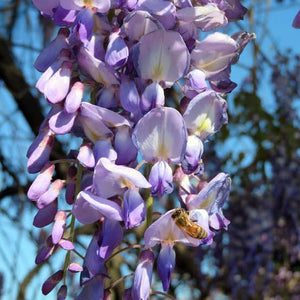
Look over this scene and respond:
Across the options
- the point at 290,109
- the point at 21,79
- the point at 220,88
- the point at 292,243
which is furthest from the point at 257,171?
the point at 220,88

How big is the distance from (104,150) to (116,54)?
0.41 ft

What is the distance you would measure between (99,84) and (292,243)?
2786 millimetres

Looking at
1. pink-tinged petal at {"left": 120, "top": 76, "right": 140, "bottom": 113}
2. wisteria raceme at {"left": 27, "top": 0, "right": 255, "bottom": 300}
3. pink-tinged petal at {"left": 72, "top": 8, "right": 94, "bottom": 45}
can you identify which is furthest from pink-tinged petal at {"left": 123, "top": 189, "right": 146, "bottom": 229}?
pink-tinged petal at {"left": 72, "top": 8, "right": 94, "bottom": 45}

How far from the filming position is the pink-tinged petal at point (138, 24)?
0.79 m

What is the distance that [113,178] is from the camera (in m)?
0.77

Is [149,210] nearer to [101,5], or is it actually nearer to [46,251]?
[46,251]

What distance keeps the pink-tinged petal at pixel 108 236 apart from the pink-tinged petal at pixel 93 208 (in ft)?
0.06

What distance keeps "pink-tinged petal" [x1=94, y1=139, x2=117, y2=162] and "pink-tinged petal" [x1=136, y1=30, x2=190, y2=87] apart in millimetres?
103

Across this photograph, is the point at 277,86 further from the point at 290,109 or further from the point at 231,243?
the point at 231,243

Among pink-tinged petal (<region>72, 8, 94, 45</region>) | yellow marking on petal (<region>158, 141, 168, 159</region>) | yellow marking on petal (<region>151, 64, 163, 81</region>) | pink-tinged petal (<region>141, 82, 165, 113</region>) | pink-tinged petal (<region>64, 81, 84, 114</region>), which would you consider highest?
pink-tinged petal (<region>72, 8, 94, 45</region>)

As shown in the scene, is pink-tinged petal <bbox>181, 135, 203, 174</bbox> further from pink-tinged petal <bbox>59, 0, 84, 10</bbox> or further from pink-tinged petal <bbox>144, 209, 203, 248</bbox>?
pink-tinged petal <bbox>59, 0, 84, 10</bbox>

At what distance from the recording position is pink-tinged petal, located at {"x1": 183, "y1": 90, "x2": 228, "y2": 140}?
833 millimetres

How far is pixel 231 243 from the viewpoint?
3.35 metres

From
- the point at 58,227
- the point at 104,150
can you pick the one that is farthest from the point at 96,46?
the point at 58,227
